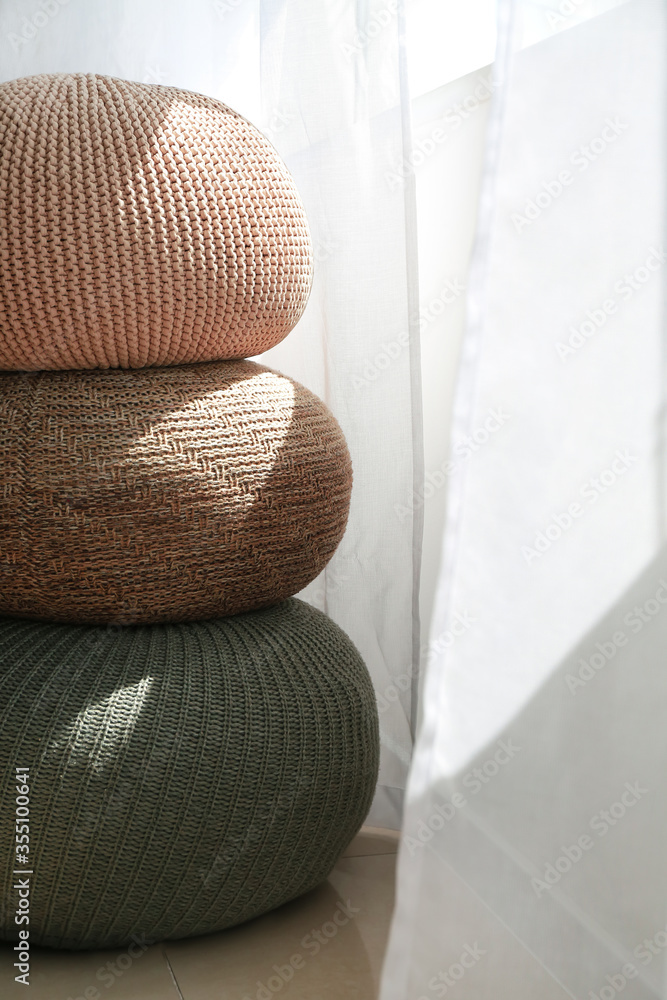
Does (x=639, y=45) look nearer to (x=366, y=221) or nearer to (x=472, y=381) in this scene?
(x=472, y=381)

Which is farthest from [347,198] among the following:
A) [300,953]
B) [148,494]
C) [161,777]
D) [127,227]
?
[300,953]

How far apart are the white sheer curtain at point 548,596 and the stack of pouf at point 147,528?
1.32 feet

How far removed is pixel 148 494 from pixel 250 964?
1.71ft

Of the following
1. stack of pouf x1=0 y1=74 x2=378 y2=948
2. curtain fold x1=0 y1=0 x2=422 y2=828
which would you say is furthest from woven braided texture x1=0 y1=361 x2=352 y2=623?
curtain fold x1=0 y1=0 x2=422 y2=828

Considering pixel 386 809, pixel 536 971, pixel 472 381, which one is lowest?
pixel 386 809

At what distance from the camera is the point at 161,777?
937 mm

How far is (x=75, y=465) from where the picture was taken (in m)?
0.95

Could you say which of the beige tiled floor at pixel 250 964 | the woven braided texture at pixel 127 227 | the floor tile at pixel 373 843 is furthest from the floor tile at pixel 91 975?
the woven braided texture at pixel 127 227

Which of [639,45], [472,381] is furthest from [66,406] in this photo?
[639,45]

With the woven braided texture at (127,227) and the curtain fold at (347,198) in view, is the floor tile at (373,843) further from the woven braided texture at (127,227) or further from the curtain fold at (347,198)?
the woven braided texture at (127,227)

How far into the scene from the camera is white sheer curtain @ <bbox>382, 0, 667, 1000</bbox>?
1.95 ft

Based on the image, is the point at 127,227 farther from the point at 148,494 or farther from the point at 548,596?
the point at 548,596

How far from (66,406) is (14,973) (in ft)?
1.94

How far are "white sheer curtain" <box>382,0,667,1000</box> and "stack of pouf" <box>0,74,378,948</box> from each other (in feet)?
1.32
